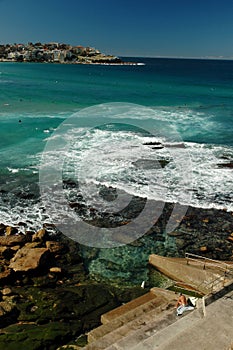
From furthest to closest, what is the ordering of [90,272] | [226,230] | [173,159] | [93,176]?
1. [173,159]
2. [93,176]
3. [226,230]
4. [90,272]

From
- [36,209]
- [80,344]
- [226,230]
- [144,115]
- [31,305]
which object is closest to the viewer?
[80,344]

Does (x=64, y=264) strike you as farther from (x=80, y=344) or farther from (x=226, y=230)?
(x=226, y=230)

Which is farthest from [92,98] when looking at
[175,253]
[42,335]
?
[42,335]

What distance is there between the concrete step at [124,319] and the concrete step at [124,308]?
0.76ft

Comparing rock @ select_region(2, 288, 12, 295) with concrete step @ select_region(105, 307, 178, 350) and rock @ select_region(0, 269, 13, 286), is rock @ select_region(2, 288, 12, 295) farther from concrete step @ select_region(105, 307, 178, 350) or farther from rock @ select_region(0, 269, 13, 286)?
concrete step @ select_region(105, 307, 178, 350)

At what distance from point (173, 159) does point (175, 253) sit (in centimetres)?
1206

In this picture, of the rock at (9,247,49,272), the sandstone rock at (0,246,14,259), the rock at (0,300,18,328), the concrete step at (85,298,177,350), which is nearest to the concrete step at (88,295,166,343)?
the concrete step at (85,298,177,350)

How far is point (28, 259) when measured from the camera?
13031 millimetres

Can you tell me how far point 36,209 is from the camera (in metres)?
17.7

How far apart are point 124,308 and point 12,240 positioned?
6.24 meters

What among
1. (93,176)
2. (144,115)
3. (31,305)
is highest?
(144,115)

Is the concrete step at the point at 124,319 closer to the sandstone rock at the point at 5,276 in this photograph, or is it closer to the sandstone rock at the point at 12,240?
the sandstone rock at the point at 5,276

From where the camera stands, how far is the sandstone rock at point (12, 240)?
14.4m

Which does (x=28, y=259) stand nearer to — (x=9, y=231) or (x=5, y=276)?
(x=5, y=276)
